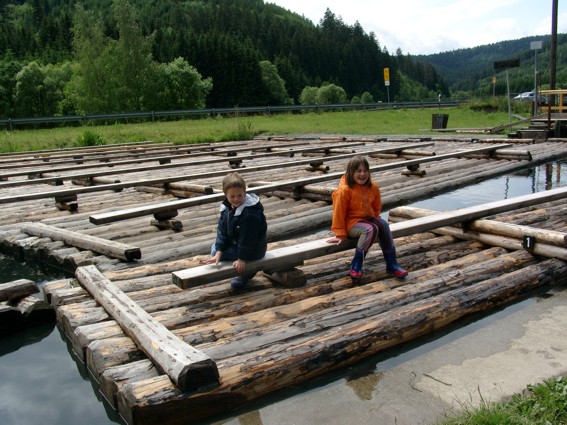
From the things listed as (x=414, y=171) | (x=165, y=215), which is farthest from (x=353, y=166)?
(x=414, y=171)

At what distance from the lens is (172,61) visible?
8731 centimetres

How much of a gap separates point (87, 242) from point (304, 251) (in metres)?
3.05

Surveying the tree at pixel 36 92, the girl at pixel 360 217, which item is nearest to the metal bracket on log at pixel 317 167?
the girl at pixel 360 217

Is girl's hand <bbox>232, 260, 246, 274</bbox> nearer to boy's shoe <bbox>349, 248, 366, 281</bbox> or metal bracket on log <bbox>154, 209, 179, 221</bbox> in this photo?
boy's shoe <bbox>349, 248, 366, 281</bbox>

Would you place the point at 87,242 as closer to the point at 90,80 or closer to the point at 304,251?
the point at 304,251

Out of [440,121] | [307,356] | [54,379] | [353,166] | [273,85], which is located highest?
[273,85]

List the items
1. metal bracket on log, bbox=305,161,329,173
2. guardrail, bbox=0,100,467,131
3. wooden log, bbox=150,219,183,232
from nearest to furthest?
wooden log, bbox=150,219,183,232 < metal bracket on log, bbox=305,161,329,173 < guardrail, bbox=0,100,467,131

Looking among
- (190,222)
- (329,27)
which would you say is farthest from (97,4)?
(190,222)

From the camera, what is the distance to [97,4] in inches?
6260

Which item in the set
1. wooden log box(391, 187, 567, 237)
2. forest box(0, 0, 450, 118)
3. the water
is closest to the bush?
the water

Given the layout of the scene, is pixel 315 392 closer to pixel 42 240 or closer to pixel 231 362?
pixel 231 362

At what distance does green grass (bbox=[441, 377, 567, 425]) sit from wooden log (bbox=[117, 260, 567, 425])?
0.95 m

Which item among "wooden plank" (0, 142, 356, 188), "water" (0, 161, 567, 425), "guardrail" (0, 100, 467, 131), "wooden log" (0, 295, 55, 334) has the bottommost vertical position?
"water" (0, 161, 567, 425)

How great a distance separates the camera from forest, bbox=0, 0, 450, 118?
62.8m
